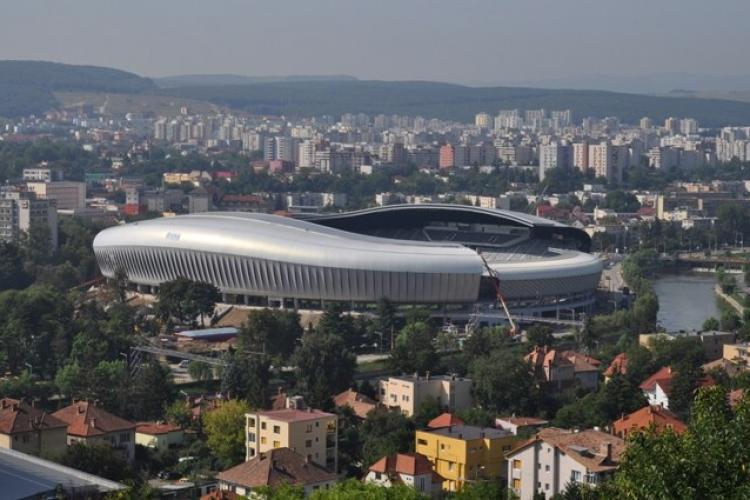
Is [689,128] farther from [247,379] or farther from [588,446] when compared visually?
[588,446]

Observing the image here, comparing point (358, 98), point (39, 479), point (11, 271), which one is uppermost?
point (39, 479)

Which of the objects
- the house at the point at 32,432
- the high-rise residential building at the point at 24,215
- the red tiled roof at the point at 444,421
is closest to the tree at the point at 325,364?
the red tiled roof at the point at 444,421

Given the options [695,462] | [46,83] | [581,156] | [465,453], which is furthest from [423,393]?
[46,83]

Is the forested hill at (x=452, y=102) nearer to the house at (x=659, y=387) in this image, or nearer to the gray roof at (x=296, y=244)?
the gray roof at (x=296, y=244)

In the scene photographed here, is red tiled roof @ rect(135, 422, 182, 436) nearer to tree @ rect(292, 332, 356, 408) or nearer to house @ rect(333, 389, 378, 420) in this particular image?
house @ rect(333, 389, 378, 420)

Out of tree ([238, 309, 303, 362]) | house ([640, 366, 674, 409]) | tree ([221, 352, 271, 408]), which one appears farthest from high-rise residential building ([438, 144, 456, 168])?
tree ([221, 352, 271, 408])

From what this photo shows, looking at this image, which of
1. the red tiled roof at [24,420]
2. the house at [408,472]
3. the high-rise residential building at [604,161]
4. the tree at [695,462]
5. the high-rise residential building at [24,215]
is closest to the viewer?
the tree at [695,462]
